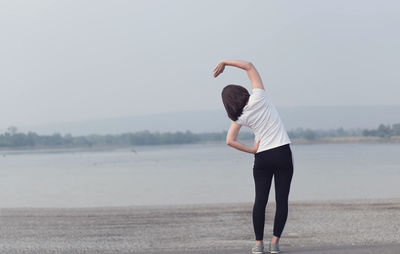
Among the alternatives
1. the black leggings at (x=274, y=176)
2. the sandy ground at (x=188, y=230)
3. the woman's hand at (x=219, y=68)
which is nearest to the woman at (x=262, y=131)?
the black leggings at (x=274, y=176)

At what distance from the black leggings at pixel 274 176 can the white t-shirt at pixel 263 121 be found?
64 millimetres

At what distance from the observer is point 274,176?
592cm

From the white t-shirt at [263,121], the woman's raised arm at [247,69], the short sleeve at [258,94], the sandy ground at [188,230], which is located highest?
the woman's raised arm at [247,69]

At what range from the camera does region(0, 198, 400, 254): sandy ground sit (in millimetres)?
7719

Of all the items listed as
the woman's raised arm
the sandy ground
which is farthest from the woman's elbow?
the sandy ground

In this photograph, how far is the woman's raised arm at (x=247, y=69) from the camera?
5.88m

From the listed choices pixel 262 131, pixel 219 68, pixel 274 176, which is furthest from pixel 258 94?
pixel 274 176

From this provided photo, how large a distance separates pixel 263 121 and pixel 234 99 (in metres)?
0.32

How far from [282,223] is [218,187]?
24.9 meters

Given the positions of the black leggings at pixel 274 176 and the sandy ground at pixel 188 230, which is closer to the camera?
the black leggings at pixel 274 176

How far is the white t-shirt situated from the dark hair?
4 centimetres

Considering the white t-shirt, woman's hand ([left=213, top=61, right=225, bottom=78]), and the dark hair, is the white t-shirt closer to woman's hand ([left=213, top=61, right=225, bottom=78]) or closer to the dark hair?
the dark hair

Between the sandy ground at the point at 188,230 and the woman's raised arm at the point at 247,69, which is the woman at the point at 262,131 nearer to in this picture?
the woman's raised arm at the point at 247,69

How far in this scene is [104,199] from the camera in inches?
977
